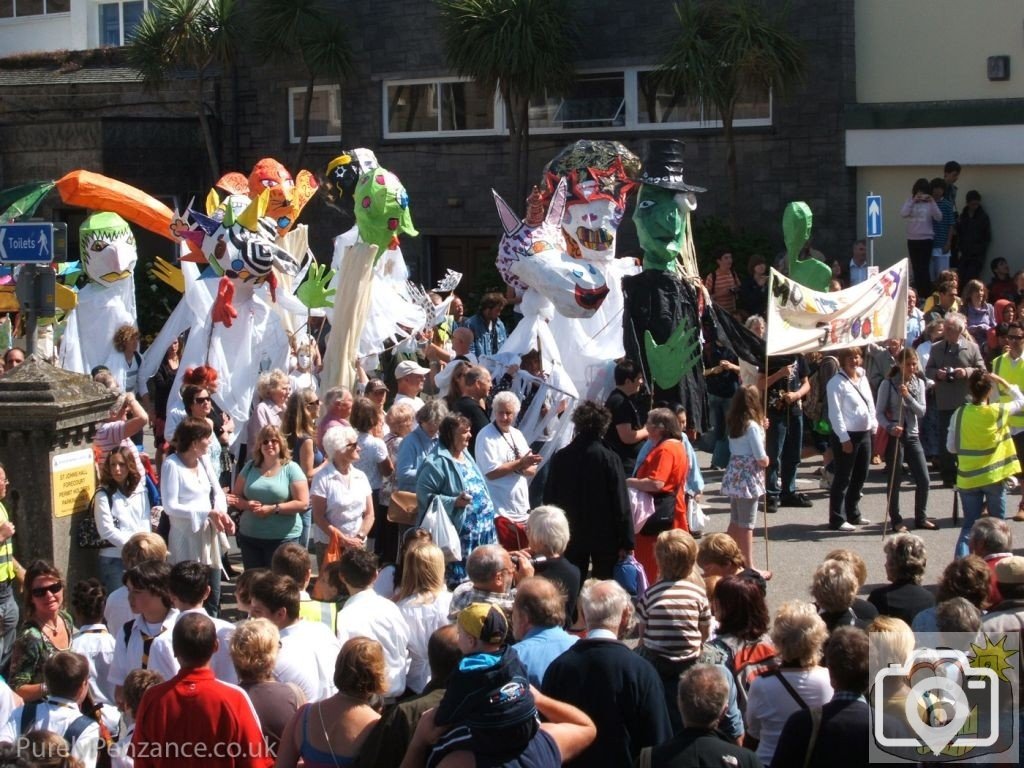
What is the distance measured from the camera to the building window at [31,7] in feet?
93.4

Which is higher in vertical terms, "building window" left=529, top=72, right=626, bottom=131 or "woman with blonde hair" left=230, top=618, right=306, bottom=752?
"building window" left=529, top=72, right=626, bottom=131

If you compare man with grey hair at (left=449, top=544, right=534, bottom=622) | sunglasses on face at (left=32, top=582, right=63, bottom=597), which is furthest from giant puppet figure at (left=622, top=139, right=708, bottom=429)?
sunglasses on face at (left=32, top=582, right=63, bottom=597)

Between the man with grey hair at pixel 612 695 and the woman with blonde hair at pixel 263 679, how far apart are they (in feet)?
3.00

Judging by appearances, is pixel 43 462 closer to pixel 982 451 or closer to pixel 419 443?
pixel 419 443

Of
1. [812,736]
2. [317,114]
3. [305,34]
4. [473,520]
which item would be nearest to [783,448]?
[473,520]

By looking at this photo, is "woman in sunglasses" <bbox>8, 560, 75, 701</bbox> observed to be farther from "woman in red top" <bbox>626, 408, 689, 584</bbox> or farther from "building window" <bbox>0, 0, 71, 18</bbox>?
"building window" <bbox>0, 0, 71, 18</bbox>

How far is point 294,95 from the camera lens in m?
23.1

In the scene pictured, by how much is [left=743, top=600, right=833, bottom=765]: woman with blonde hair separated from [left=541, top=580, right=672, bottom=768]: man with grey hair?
316mm

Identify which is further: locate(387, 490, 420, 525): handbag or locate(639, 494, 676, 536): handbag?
locate(639, 494, 676, 536): handbag

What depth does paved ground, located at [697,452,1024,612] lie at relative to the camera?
950 centimetres

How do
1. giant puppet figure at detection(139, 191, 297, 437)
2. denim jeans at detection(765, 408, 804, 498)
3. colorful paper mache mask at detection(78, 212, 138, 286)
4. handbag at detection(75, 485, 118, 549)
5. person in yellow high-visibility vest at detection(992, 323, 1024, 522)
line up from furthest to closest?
colorful paper mache mask at detection(78, 212, 138, 286), giant puppet figure at detection(139, 191, 297, 437), denim jeans at detection(765, 408, 804, 498), person in yellow high-visibility vest at detection(992, 323, 1024, 522), handbag at detection(75, 485, 118, 549)

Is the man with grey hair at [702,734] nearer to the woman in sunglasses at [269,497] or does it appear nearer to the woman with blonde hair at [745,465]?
the woman in sunglasses at [269,497]

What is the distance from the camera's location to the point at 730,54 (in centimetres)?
1752

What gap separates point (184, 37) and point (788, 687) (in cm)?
1888
